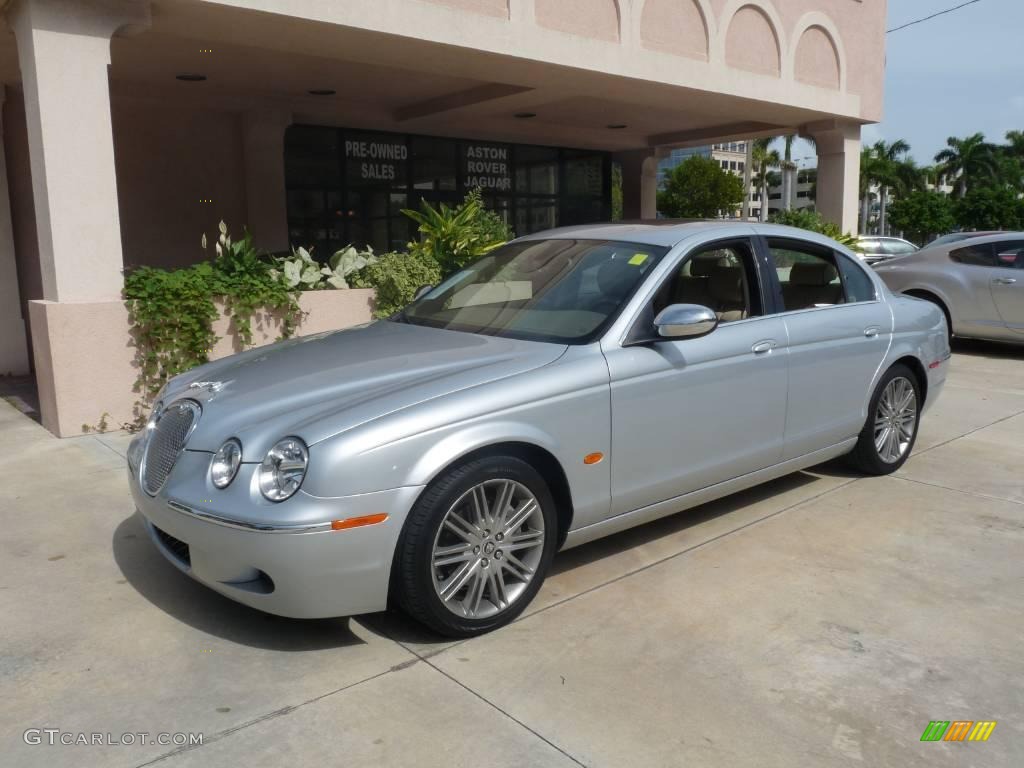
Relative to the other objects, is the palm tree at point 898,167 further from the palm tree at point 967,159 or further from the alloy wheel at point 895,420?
the alloy wheel at point 895,420

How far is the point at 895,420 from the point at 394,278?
15.0ft

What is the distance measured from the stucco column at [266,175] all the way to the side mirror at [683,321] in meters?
10.3

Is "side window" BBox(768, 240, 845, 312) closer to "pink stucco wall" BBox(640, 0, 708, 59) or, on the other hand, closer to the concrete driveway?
the concrete driveway

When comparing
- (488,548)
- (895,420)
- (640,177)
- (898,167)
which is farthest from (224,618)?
(898,167)

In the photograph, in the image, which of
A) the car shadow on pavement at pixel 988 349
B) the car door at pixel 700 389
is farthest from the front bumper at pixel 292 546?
the car shadow on pavement at pixel 988 349

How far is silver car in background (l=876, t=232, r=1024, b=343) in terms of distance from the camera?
1052 cm

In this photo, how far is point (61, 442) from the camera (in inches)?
261

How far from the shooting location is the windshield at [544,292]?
4.15 meters

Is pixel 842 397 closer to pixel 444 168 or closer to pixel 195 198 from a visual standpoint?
pixel 195 198

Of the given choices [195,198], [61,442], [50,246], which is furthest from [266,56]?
[61,442]

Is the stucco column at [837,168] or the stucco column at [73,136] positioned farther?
the stucco column at [837,168]

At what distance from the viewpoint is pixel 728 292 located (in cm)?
475

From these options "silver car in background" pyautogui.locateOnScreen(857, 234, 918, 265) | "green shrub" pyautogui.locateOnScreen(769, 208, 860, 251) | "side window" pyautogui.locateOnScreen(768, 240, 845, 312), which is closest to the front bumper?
"side window" pyautogui.locateOnScreen(768, 240, 845, 312)

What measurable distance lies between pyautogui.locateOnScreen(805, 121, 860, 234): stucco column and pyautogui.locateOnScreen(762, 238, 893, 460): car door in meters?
10.4
